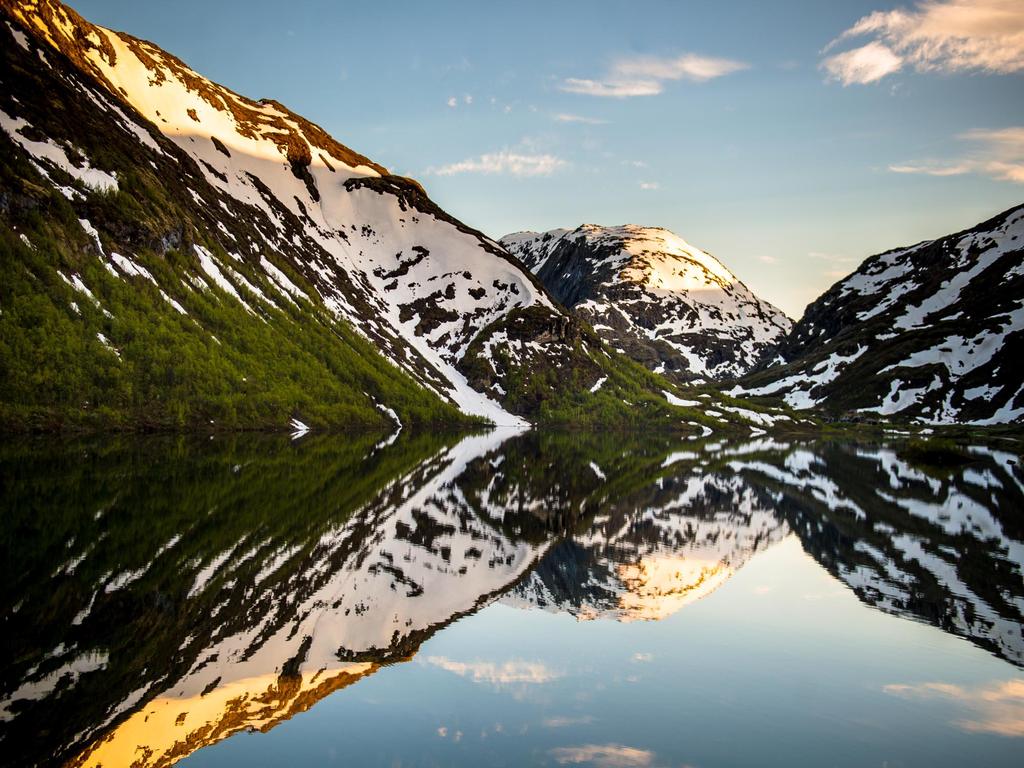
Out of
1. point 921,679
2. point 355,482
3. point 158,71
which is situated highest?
point 158,71

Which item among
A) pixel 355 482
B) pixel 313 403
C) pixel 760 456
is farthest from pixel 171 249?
pixel 760 456

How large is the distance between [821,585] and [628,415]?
152499 millimetres

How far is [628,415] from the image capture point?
580 feet

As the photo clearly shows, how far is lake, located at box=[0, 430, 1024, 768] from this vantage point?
11.8m

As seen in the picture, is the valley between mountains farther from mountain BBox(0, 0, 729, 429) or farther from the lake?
the lake

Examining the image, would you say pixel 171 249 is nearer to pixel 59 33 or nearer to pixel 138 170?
pixel 138 170

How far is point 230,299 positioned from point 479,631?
93837 millimetres

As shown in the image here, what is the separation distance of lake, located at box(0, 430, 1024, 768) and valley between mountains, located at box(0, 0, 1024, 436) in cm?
3611

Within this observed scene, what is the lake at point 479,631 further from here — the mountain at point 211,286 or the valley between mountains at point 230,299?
the valley between mountains at point 230,299

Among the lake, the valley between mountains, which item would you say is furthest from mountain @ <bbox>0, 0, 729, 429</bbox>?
the lake

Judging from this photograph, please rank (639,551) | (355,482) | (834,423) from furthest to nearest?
(834,423)
(355,482)
(639,551)

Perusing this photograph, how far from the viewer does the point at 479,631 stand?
60.8ft

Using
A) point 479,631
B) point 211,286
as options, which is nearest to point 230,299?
point 211,286

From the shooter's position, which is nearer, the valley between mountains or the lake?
the lake
